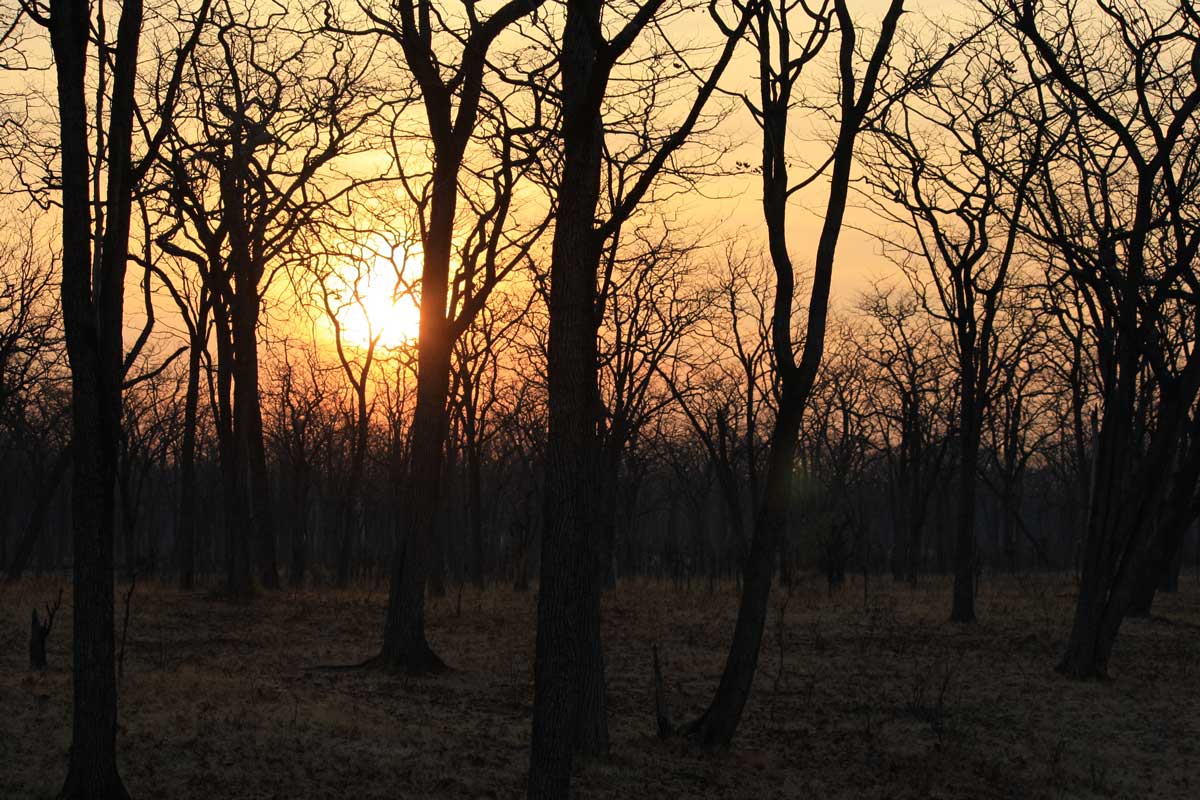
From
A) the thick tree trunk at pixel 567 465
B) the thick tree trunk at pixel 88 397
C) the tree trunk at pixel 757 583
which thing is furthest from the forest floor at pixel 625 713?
the thick tree trunk at pixel 567 465

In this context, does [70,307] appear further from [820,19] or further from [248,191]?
[248,191]

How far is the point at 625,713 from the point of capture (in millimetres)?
12273

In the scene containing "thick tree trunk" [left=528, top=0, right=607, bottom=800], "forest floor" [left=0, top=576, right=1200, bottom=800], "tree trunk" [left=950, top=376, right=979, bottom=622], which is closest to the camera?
"thick tree trunk" [left=528, top=0, right=607, bottom=800]

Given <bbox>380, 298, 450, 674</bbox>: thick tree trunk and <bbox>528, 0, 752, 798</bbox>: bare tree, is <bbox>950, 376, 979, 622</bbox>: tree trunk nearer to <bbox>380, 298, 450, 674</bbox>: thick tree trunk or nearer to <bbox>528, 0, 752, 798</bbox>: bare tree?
<bbox>380, 298, 450, 674</bbox>: thick tree trunk

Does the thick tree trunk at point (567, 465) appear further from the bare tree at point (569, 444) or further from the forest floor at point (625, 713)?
the forest floor at point (625, 713)

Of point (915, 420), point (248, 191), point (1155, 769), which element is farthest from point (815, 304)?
point (915, 420)

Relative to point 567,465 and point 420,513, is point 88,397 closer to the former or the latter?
point 567,465

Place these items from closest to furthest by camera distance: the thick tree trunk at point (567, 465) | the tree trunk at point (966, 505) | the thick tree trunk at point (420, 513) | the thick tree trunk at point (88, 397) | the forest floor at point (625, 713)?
the thick tree trunk at point (567, 465) → the thick tree trunk at point (88, 397) → the forest floor at point (625, 713) → the thick tree trunk at point (420, 513) → the tree trunk at point (966, 505)

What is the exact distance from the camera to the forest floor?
906cm

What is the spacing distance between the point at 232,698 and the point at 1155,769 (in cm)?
908

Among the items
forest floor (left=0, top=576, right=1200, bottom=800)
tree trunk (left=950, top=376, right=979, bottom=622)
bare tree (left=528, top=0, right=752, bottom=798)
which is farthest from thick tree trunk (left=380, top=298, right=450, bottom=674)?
tree trunk (left=950, top=376, right=979, bottom=622)

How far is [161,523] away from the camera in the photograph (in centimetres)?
6800

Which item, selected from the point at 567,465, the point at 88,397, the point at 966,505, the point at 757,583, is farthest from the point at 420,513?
the point at 966,505

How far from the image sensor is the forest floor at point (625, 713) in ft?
29.7
